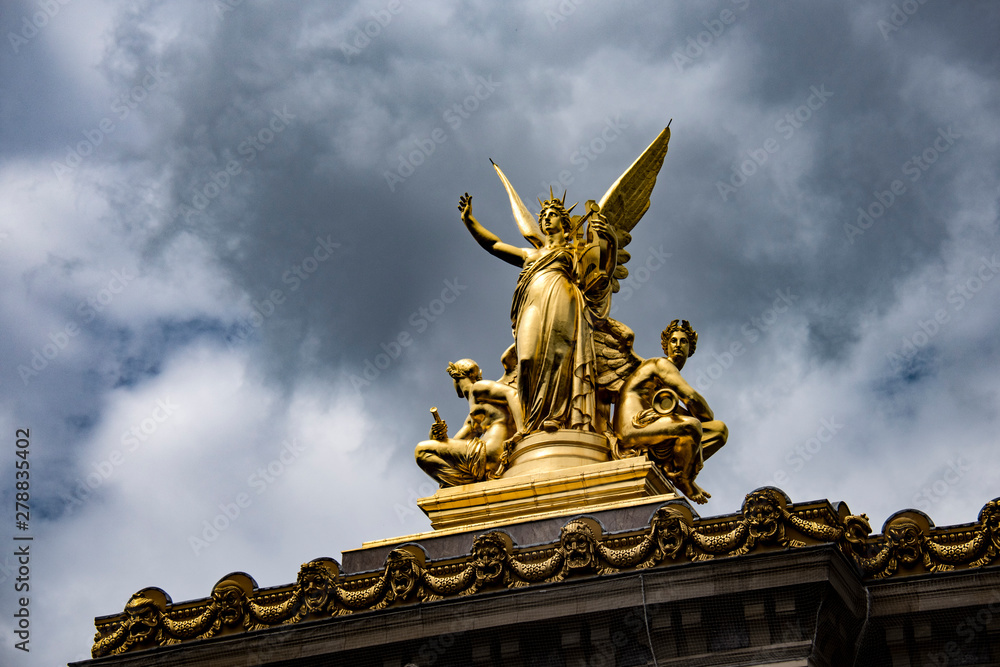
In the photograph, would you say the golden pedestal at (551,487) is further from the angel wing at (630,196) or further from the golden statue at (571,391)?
the angel wing at (630,196)

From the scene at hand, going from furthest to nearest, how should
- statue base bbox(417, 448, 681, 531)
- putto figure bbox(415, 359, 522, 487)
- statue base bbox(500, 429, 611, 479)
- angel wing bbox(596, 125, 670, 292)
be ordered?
angel wing bbox(596, 125, 670, 292), putto figure bbox(415, 359, 522, 487), statue base bbox(500, 429, 611, 479), statue base bbox(417, 448, 681, 531)

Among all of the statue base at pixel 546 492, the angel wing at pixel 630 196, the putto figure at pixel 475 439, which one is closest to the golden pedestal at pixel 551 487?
the statue base at pixel 546 492

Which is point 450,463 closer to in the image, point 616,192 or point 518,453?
Answer: point 518,453

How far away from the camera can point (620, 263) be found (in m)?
28.5

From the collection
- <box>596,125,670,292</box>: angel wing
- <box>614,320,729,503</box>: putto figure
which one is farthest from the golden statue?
<box>596,125,670,292</box>: angel wing

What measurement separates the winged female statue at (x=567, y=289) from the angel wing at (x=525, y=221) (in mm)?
26

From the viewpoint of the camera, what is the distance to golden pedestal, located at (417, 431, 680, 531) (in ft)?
74.7

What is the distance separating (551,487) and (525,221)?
25.1ft

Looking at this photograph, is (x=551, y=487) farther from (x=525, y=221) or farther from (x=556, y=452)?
(x=525, y=221)

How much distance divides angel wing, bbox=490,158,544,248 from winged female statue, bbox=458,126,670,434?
0.03 m

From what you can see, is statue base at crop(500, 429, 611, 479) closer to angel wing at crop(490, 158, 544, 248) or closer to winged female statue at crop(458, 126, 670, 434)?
winged female statue at crop(458, 126, 670, 434)

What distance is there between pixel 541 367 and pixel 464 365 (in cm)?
203

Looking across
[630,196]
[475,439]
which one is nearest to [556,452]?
[475,439]

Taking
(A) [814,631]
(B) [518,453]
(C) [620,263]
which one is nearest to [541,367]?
(B) [518,453]
